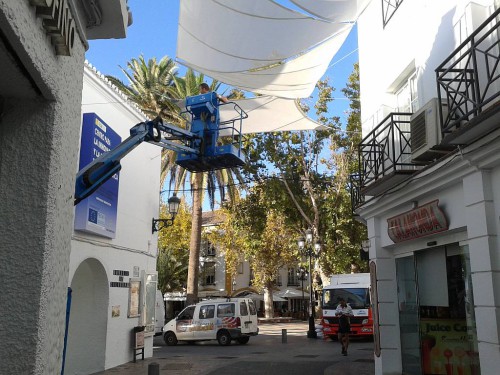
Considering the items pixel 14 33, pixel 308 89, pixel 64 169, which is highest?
pixel 308 89

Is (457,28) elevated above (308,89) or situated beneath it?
situated beneath

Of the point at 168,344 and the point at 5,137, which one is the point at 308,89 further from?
the point at 168,344

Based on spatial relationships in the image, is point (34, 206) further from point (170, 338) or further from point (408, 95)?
point (170, 338)

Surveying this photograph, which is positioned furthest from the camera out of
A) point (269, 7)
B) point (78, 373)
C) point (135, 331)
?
point (135, 331)

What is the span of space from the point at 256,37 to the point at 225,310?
49.2 feet

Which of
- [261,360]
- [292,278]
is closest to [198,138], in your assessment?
[261,360]

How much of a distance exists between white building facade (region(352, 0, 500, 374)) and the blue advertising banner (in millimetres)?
6431

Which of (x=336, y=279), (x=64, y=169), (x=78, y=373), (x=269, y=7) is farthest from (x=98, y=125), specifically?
(x=336, y=279)

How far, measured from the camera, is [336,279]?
83.2 ft

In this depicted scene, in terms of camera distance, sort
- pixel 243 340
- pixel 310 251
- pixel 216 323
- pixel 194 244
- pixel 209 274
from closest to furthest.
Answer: pixel 216 323 → pixel 243 340 → pixel 310 251 → pixel 194 244 → pixel 209 274

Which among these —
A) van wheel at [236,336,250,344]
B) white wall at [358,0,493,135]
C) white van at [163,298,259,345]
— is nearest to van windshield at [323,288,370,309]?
white van at [163,298,259,345]

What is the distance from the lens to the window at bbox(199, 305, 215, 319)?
23.3m

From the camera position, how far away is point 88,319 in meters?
13.6

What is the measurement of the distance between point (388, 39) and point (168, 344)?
17.8 metres
